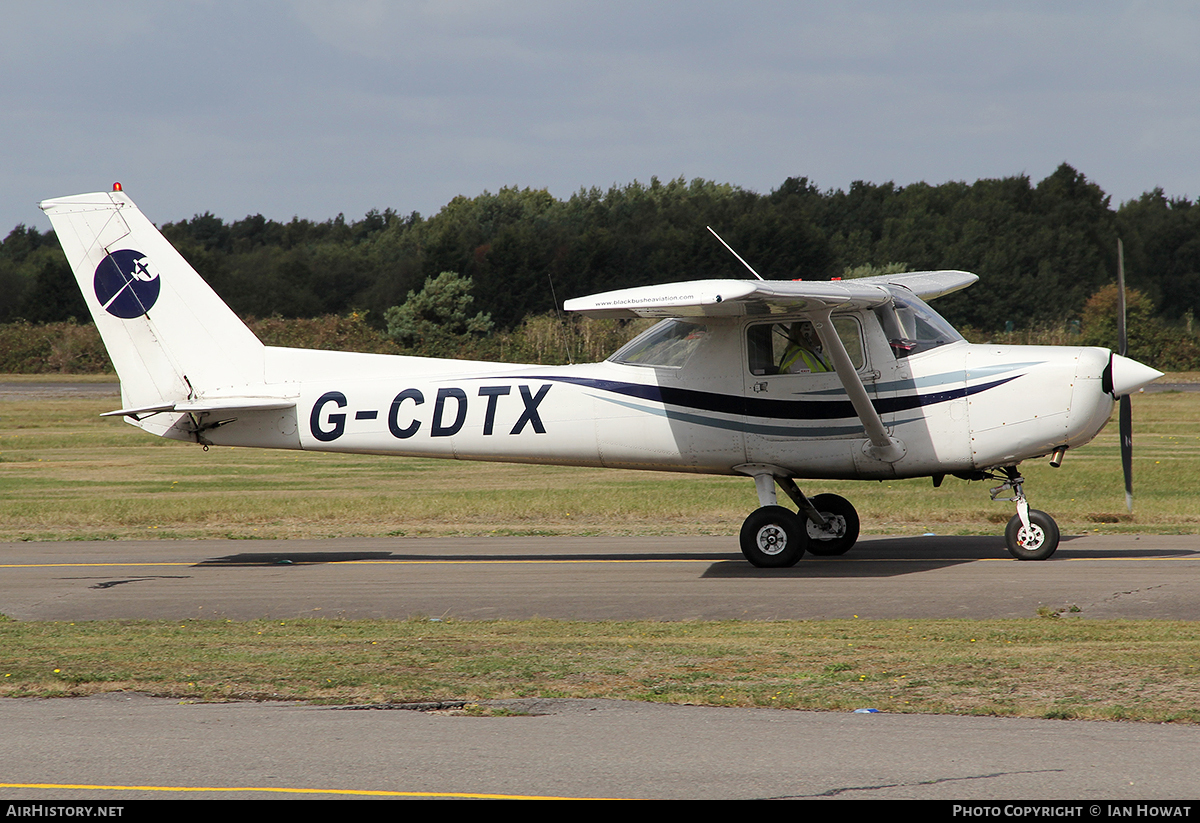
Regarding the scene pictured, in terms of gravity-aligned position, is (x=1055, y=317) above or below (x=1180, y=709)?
above

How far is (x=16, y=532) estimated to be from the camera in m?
17.2

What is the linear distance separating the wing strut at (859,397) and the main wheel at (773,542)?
3.93 feet

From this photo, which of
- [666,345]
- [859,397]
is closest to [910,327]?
[859,397]

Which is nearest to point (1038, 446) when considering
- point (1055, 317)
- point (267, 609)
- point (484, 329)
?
point (267, 609)

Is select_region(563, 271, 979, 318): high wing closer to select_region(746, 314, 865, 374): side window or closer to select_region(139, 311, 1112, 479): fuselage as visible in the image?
select_region(746, 314, 865, 374): side window

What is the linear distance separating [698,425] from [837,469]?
161 cm

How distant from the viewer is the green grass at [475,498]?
17.0 metres

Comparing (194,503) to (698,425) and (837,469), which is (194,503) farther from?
(837,469)

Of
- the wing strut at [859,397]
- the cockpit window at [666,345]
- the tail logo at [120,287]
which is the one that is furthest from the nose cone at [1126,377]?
the tail logo at [120,287]

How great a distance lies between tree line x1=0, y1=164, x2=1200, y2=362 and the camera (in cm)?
6169

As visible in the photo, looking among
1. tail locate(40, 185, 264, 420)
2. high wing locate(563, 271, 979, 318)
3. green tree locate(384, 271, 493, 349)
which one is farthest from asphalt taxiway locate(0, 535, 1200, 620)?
green tree locate(384, 271, 493, 349)

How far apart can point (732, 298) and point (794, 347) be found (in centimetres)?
259

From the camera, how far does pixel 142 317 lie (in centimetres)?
1409

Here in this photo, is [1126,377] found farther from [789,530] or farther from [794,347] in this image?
[789,530]
